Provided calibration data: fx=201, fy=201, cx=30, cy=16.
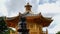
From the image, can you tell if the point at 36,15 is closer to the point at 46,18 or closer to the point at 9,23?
the point at 46,18

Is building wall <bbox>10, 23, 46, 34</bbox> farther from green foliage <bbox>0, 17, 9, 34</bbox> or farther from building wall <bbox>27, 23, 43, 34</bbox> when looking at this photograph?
green foliage <bbox>0, 17, 9, 34</bbox>

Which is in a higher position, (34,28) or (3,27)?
(34,28)

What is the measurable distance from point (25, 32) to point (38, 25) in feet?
37.6

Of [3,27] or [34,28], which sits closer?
[34,28]

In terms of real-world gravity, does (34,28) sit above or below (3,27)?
above

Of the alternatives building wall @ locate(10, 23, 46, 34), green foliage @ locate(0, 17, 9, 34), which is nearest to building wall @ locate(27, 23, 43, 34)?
building wall @ locate(10, 23, 46, 34)

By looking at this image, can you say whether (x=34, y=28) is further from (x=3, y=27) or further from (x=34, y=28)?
(x=3, y=27)

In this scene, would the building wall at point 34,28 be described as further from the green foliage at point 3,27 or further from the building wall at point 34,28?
the green foliage at point 3,27

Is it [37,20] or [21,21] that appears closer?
[21,21]

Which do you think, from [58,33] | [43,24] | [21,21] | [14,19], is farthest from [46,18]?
[58,33]

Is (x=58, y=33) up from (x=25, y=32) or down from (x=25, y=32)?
down

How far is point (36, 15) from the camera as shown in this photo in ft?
54.5

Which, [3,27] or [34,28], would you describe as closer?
[34,28]

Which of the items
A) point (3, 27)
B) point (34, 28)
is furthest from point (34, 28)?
point (3, 27)
